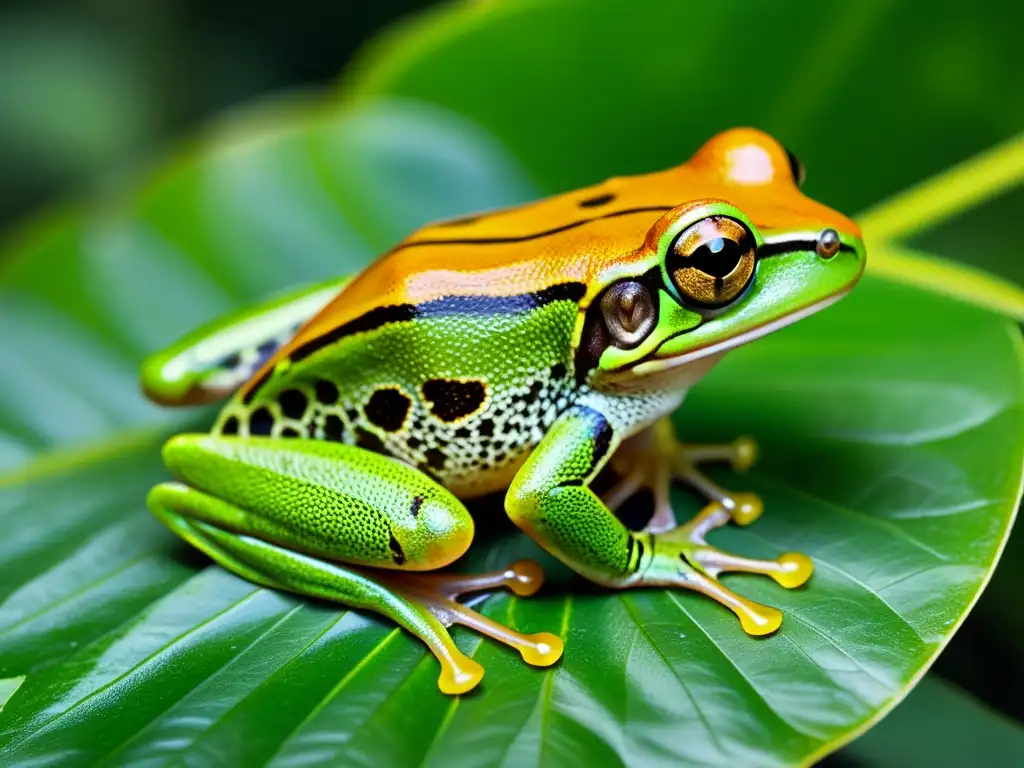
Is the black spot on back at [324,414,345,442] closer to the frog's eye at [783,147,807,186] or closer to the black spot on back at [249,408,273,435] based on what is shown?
the black spot on back at [249,408,273,435]

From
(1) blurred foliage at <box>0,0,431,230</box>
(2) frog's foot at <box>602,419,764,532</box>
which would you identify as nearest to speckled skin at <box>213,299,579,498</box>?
(2) frog's foot at <box>602,419,764,532</box>

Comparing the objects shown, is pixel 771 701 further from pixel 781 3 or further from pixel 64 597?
pixel 781 3

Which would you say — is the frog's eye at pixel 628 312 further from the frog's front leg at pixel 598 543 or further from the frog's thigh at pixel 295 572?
the frog's thigh at pixel 295 572

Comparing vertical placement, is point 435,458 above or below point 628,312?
below

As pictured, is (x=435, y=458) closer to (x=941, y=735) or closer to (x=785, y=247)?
(x=785, y=247)

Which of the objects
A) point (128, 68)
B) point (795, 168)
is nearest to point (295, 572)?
point (795, 168)

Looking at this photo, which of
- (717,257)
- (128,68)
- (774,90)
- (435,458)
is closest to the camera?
(717,257)
